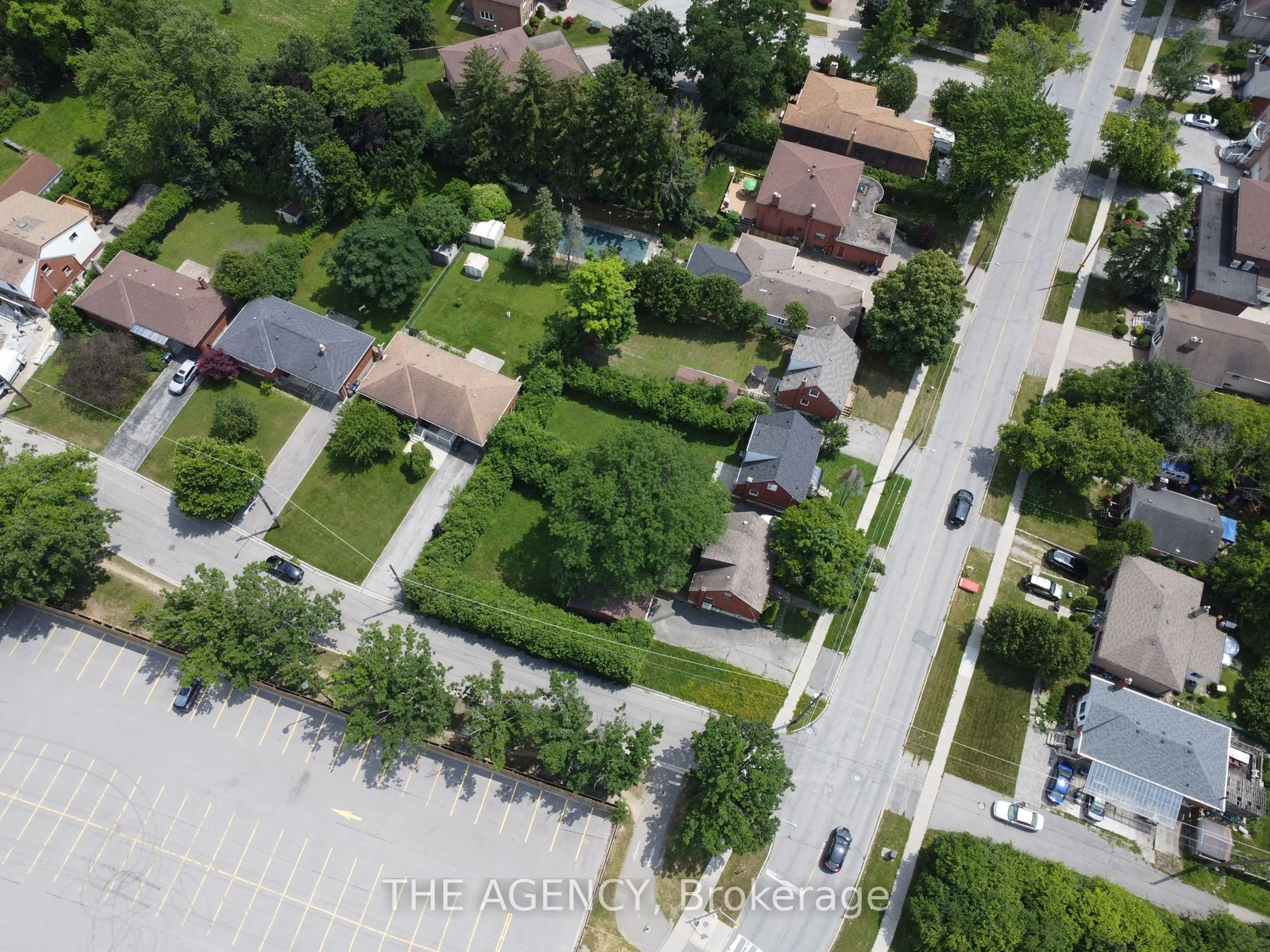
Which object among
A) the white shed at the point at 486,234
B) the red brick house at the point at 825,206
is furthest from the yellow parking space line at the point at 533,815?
the red brick house at the point at 825,206

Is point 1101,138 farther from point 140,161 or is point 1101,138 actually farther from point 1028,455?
point 140,161

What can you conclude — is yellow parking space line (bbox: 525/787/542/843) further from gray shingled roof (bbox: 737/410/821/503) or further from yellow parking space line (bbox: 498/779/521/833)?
gray shingled roof (bbox: 737/410/821/503)

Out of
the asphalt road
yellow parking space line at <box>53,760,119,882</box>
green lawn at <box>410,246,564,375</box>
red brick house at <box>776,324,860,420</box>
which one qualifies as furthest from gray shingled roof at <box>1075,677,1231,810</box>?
yellow parking space line at <box>53,760,119,882</box>

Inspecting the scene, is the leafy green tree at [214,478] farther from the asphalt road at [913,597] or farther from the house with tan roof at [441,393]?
the asphalt road at [913,597]

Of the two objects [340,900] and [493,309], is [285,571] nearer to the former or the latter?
[340,900]

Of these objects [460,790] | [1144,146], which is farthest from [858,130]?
[460,790]
